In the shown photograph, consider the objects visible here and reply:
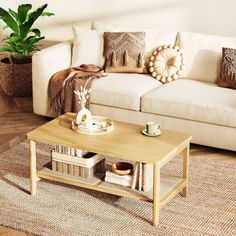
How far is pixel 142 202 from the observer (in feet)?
13.2

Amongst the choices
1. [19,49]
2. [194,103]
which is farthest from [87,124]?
[19,49]

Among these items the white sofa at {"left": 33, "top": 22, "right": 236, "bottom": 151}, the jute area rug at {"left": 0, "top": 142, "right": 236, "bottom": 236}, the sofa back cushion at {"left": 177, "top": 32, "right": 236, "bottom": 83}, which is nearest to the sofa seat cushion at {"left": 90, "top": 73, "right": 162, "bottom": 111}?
the white sofa at {"left": 33, "top": 22, "right": 236, "bottom": 151}

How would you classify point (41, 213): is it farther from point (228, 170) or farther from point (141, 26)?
point (141, 26)

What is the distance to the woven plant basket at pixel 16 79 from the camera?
603cm

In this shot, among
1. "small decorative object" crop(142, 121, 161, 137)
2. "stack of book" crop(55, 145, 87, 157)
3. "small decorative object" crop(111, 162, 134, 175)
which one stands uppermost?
"small decorative object" crop(142, 121, 161, 137)

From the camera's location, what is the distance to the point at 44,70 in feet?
17.6

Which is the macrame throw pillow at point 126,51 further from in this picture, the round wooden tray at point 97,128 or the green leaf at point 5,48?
the round wooden tray at point 97,128

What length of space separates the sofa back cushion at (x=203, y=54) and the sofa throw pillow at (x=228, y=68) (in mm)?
119

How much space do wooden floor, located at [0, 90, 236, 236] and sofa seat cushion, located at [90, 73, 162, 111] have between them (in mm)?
557

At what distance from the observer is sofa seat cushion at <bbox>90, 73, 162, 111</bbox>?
500 centimetres

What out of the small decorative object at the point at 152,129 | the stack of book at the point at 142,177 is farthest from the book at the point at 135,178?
the small decorative object at the point at 152,129

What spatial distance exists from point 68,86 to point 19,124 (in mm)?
535

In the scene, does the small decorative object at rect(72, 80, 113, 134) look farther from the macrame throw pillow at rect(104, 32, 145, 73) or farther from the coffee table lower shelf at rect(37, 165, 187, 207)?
the macrame throw pillow at rect(104, 32, 145, 73)

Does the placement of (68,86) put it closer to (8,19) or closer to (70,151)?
(8,19)
